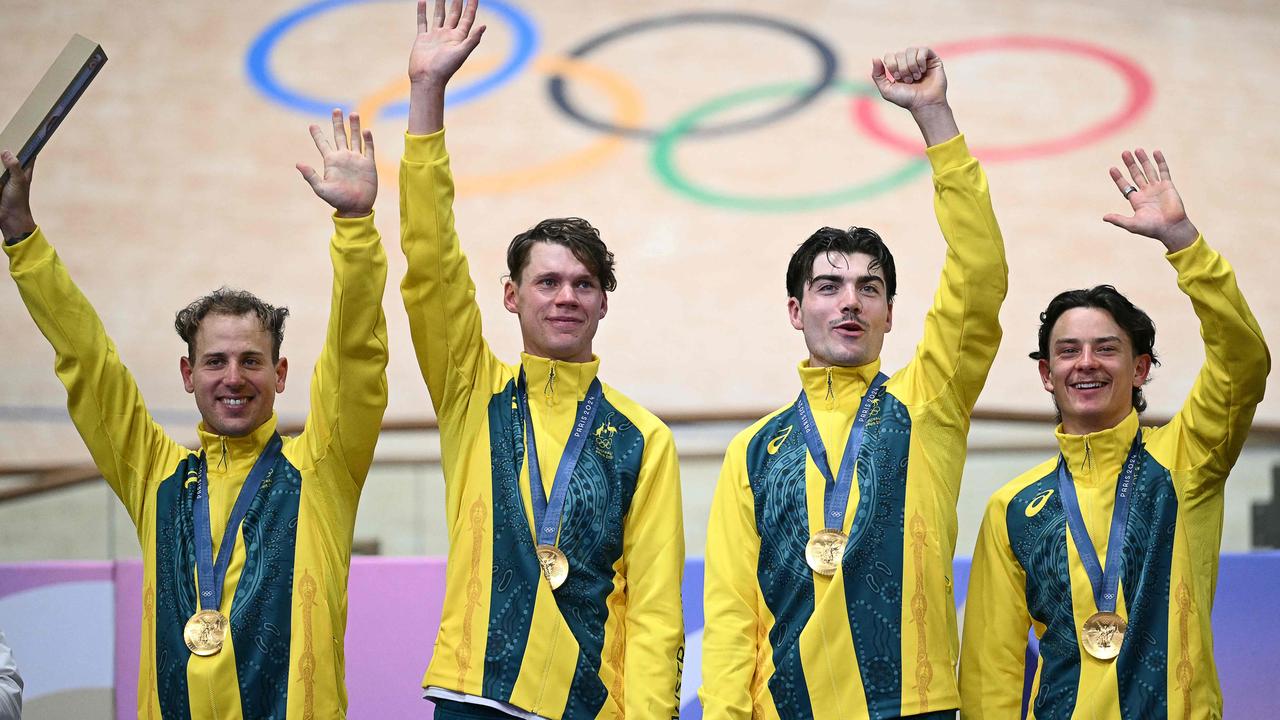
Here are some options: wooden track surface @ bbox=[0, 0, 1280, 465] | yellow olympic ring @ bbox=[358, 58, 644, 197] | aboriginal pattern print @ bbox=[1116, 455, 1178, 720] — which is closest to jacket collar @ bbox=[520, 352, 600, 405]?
aboriginal pattern print @ bbox=[1116, 455, 1178, 720]

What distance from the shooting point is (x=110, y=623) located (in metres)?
3.78

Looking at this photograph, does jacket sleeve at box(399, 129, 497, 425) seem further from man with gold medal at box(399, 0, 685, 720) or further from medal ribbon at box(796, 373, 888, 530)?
medal ribbon at box(796, 373, 888, 530)

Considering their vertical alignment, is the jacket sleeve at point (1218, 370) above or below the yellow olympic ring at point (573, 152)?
below

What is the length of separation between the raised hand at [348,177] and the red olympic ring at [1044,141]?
613 cm

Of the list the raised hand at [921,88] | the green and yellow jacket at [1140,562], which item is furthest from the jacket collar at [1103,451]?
the raised hand at [921,88]

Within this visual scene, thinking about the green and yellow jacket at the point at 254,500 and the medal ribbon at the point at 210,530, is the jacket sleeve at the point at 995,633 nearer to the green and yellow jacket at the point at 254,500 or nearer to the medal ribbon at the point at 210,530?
the green and yellow jacket at the point at 254,500

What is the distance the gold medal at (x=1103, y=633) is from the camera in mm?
2609

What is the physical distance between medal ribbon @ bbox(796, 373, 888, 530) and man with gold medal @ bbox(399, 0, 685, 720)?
0.27 metres

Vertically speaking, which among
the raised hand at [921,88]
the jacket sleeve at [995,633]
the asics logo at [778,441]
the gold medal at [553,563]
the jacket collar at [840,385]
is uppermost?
the raised hand at [921,88]

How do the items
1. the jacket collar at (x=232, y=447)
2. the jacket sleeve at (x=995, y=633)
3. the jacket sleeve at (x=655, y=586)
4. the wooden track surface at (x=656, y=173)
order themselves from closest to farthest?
1. the jacket sleeve at (x=655, y=586)
2. the jacket sleeve at (x=995, y=633)
3. the jacket collar at (x=232, y=447)
4. the wooden track surface at (x=656, y=173)

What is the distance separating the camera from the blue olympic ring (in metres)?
8.70

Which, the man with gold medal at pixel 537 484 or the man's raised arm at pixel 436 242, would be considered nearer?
the man with gold medal at pixel 537 484

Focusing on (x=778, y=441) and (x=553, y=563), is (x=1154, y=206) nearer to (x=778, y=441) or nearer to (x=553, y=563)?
(x=778, y=441)

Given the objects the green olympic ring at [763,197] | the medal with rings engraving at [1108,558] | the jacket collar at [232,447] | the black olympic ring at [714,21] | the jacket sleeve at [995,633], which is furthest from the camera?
the black olympic ring at [714,21]
